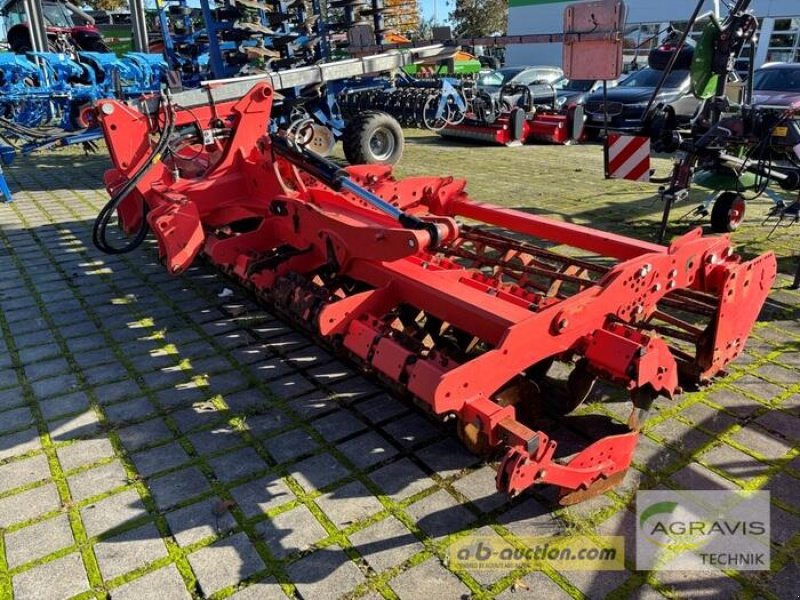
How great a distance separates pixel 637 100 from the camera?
39.9 ft

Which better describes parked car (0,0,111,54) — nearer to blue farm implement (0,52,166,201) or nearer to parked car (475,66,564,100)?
blue farm implement (0,52,166,201)

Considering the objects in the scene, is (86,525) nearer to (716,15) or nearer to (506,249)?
(506,249)

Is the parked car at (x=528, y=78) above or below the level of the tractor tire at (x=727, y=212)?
above

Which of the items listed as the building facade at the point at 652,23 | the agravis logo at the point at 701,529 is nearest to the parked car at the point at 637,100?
the building facade at the point at 652,23

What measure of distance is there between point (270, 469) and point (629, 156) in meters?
4.76

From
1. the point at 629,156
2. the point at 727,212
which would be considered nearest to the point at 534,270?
the point at 629,156

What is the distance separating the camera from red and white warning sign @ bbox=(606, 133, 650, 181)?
602 cm

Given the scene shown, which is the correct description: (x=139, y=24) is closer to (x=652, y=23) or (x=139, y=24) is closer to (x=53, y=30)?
(x=53, y=30)

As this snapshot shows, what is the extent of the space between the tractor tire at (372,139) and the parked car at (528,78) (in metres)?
5.83

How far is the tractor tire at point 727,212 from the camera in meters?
6.30

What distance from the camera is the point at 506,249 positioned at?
13.5ft

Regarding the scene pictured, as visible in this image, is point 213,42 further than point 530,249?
Yes

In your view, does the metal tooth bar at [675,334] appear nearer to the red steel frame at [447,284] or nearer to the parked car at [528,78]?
the red steel frame at [447,284]

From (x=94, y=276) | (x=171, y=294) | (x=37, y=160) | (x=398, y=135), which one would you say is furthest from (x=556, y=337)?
(x=37, y=160)
